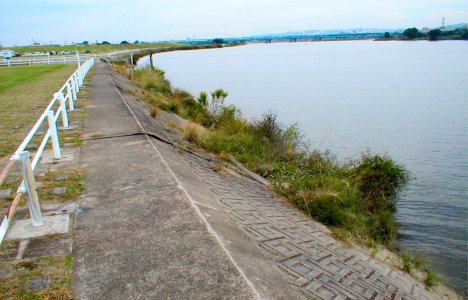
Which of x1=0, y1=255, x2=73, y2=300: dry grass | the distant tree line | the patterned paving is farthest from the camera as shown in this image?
the distant tree line

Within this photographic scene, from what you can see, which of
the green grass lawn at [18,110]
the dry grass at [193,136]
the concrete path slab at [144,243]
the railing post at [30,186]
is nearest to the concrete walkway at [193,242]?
the concrete path slab at [144,243]

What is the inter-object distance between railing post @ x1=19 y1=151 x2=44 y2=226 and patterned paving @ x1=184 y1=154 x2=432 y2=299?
2312 mm

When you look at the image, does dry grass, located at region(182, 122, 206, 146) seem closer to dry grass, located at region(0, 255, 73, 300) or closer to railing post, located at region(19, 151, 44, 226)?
railing post, located at region(19, 151, 44, 226)

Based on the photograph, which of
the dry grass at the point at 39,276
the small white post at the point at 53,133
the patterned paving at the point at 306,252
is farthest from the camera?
the small white post at the point at 53,133

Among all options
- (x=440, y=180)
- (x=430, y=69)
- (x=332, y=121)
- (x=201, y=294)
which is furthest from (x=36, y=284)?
Answer: (x=430, y=69)

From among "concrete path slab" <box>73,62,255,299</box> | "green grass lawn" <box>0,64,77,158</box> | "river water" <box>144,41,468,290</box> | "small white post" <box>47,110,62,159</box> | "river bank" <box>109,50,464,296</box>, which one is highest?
"small white post" <box>47,110,62,159</box>

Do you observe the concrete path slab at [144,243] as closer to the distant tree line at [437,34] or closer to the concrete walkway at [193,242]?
the concrete walkway at [193,242]

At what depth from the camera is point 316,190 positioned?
31.5ft

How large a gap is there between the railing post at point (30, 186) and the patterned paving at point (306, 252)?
231 centimetres

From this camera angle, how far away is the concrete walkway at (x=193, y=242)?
3590mm

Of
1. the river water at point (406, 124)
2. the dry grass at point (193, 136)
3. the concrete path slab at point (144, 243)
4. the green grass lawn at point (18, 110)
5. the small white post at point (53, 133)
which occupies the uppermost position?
the small white post at point (53, 133)

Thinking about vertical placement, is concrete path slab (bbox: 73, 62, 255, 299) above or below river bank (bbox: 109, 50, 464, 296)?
above

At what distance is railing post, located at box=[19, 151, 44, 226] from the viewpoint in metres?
4.28

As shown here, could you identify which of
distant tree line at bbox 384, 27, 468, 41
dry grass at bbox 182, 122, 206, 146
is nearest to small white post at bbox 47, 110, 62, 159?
dry grass at bbox 182, 122, 206, 146
